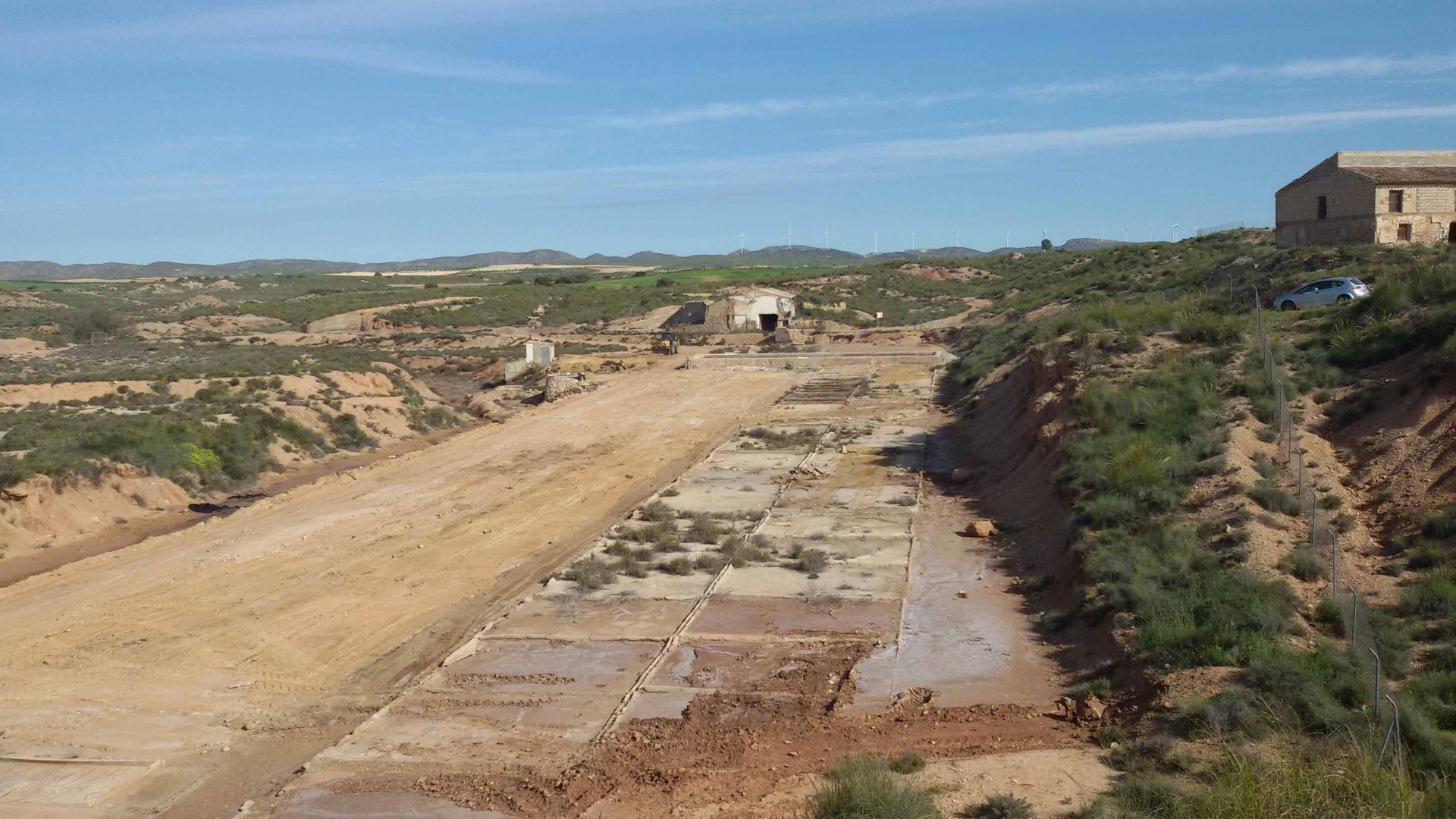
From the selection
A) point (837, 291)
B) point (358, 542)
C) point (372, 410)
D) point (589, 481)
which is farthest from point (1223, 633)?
point (837, 291)

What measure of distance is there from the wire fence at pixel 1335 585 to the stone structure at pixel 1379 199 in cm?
2681

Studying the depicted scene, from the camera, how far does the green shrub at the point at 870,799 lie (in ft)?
30.1

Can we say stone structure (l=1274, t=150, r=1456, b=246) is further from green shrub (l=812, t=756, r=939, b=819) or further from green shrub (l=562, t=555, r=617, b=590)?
green shrub (l=812, t=756, r=939, b=819)

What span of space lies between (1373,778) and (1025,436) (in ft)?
61.8

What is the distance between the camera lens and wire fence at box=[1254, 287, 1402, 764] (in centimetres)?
981

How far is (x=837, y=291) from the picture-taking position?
3770 inches

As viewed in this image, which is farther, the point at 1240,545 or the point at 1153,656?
the point at 1240,545

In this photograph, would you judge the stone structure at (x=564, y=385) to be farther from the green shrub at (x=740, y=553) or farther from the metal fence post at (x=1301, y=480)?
the metal fence post at (x=1301, y=480)

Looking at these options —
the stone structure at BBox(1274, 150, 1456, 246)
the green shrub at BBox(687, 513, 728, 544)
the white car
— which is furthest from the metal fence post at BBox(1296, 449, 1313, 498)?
the stone structure at BBox(1274, 150, 1456, 246)

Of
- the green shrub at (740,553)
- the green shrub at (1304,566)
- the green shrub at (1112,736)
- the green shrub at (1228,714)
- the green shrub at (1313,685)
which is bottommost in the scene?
the green shrub at (1112,736)

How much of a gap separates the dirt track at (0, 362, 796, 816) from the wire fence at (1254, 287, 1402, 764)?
982cm

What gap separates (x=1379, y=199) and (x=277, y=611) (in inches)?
1636

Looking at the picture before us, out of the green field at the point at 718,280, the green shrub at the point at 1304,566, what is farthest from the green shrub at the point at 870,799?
the green field at the point at 718,280

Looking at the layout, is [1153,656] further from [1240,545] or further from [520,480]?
[520,480]
